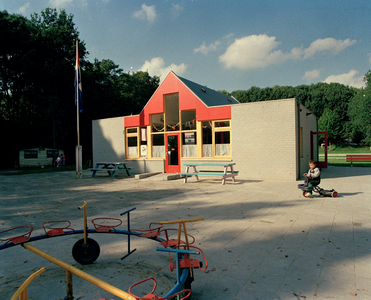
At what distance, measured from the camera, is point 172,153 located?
55.0ft

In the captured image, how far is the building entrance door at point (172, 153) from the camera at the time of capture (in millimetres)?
16453

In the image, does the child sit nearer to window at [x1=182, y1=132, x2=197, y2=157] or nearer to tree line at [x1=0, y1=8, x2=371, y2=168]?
window at [x1=182, y1=132, x2=197, y2=157]

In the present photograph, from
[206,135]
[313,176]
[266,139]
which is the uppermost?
[206,135]

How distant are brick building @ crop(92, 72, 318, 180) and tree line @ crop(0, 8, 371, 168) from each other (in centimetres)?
1508

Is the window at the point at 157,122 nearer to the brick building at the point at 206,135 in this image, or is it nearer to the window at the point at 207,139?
the brick building at the point at 206,135

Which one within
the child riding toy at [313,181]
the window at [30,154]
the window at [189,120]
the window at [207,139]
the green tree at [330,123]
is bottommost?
the child riding toy at [313,181]

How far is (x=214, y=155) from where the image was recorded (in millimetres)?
14883

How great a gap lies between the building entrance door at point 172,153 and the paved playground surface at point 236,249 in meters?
8.19

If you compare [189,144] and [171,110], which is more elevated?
[171,110]

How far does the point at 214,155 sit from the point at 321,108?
52.2 meters

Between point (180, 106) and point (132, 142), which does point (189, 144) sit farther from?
point (132, 142)

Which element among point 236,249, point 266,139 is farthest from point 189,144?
point 236,249

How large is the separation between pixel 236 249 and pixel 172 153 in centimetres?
1278

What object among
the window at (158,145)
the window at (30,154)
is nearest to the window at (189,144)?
the window at (158,145)
